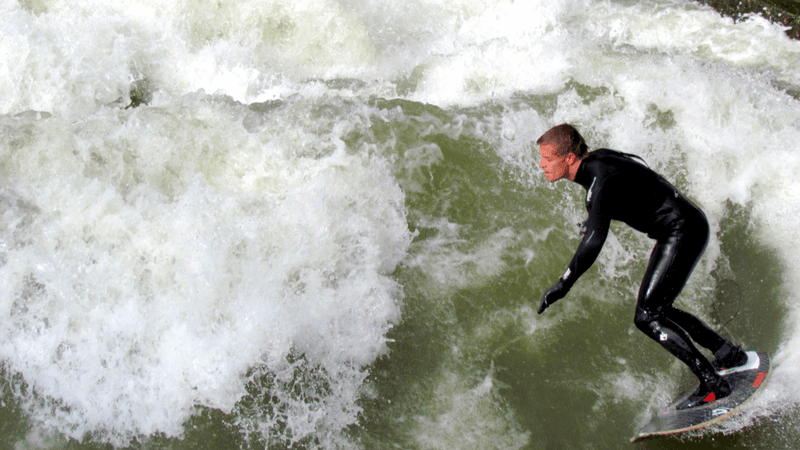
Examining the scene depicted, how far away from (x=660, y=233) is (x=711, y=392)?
0.97m

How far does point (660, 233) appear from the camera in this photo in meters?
3.30

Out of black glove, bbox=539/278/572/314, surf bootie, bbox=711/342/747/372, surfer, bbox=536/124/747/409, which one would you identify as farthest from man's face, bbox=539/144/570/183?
surf bootie, bbox=711/342/747/372

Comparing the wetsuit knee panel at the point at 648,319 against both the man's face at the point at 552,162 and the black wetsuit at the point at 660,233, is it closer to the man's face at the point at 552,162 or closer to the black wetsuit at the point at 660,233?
the black wetsuit at the point at 660,233

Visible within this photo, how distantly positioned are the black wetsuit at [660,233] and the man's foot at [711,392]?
0.19 feet

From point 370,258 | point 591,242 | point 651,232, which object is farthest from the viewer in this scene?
point 370,258

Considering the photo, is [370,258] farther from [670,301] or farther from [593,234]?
[670,301]

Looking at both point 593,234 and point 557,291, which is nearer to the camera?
point 593,234

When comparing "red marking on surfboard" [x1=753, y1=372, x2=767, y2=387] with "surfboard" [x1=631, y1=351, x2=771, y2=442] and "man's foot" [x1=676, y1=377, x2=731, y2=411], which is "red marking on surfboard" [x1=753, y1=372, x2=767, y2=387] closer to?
→ "surfboard" [x1=631, y1=351, x2=771, y2=442]

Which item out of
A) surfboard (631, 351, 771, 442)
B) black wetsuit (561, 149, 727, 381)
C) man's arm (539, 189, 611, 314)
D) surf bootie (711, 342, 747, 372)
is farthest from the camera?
surf bootie (711, 342, 747, 372)

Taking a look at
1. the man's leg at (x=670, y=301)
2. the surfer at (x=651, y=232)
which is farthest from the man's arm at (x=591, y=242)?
the man's leg at (x=670, y=301)

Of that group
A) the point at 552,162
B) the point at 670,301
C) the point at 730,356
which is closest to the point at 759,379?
the point at 730,356

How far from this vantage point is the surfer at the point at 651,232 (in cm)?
A: 300

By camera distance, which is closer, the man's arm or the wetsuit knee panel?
the man's arm

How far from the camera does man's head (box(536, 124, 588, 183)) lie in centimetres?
298
